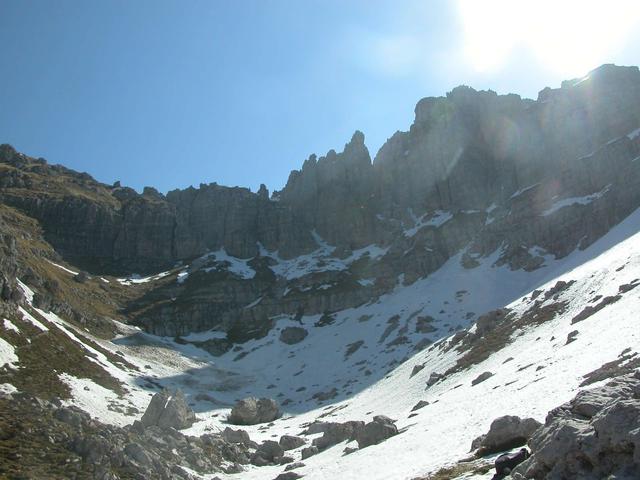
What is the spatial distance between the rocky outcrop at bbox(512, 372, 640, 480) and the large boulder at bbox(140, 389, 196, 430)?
50.7 meters

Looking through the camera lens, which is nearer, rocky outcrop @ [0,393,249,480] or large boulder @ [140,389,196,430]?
rocky outcrop @ [0,393,249,480]

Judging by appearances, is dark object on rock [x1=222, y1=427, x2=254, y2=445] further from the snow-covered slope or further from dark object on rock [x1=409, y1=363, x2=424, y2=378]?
dark object on rock [x1=409, y1=363, x2=424, y2=378]

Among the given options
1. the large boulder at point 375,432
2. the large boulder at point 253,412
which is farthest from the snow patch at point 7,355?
the large boulder at point 375,432

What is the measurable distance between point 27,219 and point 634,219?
162 metres

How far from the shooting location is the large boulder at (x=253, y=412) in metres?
72.3

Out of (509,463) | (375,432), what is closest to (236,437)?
(375,432)

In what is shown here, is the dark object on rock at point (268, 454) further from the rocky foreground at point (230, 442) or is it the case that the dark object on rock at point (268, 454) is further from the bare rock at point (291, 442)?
the bare rock at point (291, 442)

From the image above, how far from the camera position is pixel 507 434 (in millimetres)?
21438

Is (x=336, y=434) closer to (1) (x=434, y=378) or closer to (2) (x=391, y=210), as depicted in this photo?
(1) (x=434, y=378)

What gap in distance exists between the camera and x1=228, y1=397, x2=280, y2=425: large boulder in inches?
2847

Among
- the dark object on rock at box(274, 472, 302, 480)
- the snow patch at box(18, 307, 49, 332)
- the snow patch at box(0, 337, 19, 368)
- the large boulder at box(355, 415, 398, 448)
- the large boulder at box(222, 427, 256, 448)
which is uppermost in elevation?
the snow patch at box(18, 307, 49, 332)

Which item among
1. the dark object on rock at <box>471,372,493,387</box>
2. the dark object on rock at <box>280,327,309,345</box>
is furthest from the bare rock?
the dark object on rock at <box>280,327,309,345</box>

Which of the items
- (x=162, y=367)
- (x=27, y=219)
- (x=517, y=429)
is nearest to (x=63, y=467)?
(x=517, y=429)

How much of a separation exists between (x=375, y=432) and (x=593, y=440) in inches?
1037
